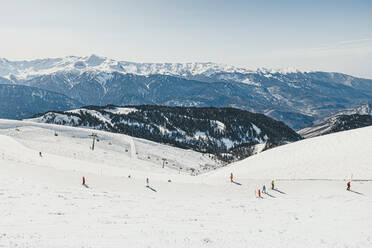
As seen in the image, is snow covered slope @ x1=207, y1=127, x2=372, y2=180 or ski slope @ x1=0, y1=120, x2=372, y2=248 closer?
ski slope @ x1=0, y1=120, x2=372, y2=248

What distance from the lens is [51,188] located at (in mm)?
28578

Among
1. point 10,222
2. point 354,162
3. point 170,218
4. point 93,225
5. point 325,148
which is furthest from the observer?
point 325,148

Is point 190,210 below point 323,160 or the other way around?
below

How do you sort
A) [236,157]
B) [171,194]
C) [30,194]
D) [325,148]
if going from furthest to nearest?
[236,157]
[325,148]
[171,194]
[30,194]

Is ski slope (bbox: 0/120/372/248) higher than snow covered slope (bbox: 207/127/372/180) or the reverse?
the reverse

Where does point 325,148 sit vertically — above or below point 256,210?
above

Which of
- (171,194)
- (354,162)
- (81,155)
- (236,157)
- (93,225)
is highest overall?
(354,162)

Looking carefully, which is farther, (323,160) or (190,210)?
(323,160)

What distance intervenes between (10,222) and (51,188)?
36.9ft

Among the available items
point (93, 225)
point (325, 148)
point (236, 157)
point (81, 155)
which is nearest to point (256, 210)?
point (93, 225)

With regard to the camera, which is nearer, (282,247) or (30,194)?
(282,247)

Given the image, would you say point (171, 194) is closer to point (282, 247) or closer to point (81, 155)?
point (282, 247)

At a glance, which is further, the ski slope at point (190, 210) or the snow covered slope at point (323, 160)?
the snow covered slope at point (323, 160)

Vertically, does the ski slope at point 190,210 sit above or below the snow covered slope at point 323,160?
below
